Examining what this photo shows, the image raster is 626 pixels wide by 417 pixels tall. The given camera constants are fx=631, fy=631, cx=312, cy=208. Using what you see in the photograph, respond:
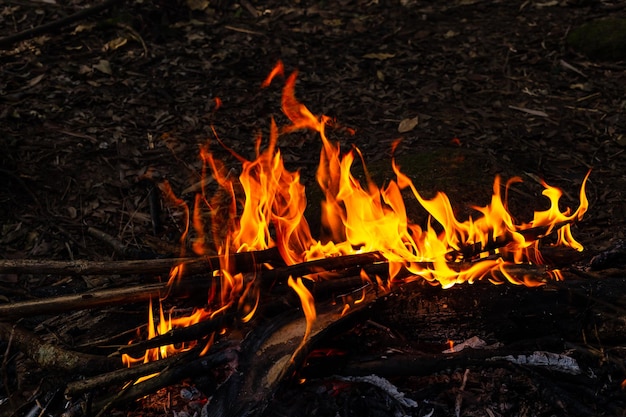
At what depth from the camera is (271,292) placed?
12.2 ft

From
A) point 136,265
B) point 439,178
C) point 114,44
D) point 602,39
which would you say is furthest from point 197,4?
point 136,265

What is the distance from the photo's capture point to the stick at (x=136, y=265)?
3.71 metres

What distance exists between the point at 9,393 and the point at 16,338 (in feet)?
1.03

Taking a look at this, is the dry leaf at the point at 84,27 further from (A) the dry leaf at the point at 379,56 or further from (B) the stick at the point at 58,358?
(B) the stick at the point at 58,358

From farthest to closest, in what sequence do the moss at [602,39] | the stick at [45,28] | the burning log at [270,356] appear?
the moss at [602,39] → the stick at [45,28] → the burning log at [270,356]

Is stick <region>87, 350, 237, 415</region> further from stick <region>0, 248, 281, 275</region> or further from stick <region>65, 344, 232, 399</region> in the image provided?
stick <region>0, 248, 281, 275</region>

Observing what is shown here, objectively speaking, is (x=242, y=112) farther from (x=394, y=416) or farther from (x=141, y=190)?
(x=394, y=416)

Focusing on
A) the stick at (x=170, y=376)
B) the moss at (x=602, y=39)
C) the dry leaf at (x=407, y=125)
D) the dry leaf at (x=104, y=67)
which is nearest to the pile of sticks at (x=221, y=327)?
the stick at (x=170, y=376)

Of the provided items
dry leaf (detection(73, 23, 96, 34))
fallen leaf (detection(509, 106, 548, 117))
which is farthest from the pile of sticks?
dry leaf (detection(73, 23, 96, 34))

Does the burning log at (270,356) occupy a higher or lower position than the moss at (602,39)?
higher

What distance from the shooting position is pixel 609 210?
216 inches

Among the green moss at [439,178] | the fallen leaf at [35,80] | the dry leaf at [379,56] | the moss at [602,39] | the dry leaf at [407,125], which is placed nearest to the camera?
the green moss at [439,178]

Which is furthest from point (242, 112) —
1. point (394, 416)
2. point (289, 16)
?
point (394, 416)

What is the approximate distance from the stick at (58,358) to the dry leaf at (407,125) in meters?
4.34
